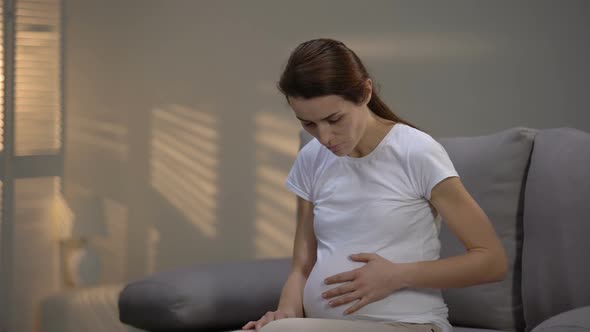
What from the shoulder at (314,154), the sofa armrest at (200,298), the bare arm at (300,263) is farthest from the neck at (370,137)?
the sofa armrest at (200,298)

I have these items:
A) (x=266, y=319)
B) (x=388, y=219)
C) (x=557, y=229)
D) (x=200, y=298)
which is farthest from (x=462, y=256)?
(x=200, y=298)

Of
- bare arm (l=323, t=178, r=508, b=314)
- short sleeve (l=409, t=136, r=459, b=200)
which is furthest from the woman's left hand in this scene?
short sleeve (l=409, t=136, r=459, b=200)

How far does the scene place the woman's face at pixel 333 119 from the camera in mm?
1700

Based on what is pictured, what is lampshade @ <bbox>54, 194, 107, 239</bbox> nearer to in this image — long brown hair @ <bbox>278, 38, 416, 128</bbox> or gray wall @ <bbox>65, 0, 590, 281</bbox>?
gray wall @ <bbox>65, 0, 590, 281</bbox>

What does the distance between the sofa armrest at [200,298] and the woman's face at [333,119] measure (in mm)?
738

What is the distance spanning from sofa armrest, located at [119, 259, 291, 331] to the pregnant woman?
18.5 inches

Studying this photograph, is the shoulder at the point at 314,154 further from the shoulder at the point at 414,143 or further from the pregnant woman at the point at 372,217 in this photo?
the shoulder at the point at 414,143

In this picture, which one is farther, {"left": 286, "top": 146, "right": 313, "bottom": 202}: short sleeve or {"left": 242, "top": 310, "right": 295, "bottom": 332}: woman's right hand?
{"left": 286, "top": 146, "right": 313, "bottom": 202}: short sleeve

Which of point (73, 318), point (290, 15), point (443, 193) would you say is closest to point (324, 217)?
point (443, 193)

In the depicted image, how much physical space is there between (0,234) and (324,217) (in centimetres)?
183

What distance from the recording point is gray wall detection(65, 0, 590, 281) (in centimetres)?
355

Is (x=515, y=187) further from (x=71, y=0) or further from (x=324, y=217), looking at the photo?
(x=71, y=0)

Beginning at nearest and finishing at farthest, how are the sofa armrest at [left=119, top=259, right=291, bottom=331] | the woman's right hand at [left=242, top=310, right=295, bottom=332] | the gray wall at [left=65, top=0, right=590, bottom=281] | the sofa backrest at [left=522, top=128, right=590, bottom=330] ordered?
1. the woman's right hand at [left=242, top=310, right=295, bottom=332]
2. the sofa backrest at [left=522, top=128, right=590, bottom=330]
3. the sofa armrest at [left=119, top=259, right=291, bottom=331]
4. the gray wall at [left=65, top=0, right=590, bottom=281]

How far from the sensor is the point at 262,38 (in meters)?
3.67
